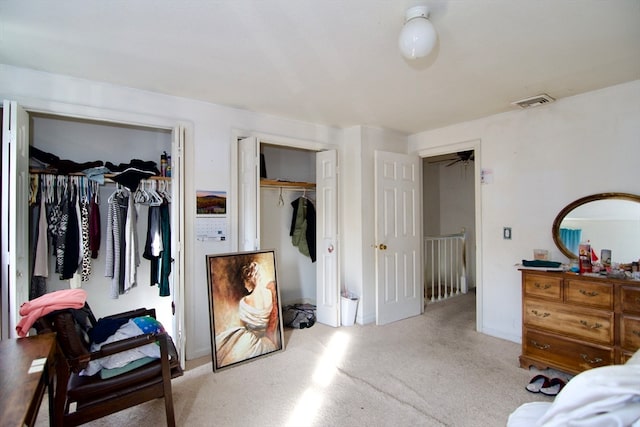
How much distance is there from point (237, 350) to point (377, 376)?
1.20 m

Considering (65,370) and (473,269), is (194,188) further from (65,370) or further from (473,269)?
(473,269)

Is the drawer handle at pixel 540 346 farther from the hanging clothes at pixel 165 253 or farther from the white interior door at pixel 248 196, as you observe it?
the hanging clothes at pixel 165 253

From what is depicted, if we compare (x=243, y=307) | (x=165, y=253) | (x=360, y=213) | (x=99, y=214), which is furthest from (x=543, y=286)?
(x=99, y=214)

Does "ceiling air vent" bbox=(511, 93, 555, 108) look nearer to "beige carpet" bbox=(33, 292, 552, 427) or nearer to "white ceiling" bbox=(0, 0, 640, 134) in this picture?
"white ceiling" bbox=(0, 0, 640, 134)

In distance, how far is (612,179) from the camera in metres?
2.64

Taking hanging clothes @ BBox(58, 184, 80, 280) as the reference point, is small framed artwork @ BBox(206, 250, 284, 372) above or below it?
below

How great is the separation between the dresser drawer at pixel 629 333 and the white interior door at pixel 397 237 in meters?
2.02

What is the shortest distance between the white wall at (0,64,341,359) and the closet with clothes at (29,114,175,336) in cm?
23

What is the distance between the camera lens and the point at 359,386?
7.82 ft

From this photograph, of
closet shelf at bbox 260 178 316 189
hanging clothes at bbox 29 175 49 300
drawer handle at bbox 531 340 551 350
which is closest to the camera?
hanging clothes at bbox 29 175 49 300

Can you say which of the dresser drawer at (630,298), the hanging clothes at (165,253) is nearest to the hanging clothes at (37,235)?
the hanging clothes at (165,253)

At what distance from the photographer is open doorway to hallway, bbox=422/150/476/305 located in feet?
17.0

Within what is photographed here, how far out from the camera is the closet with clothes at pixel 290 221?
4.06 meters

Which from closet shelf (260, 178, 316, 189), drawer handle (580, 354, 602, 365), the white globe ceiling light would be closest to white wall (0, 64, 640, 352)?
closet shelf (260, 178, 316, 189)
